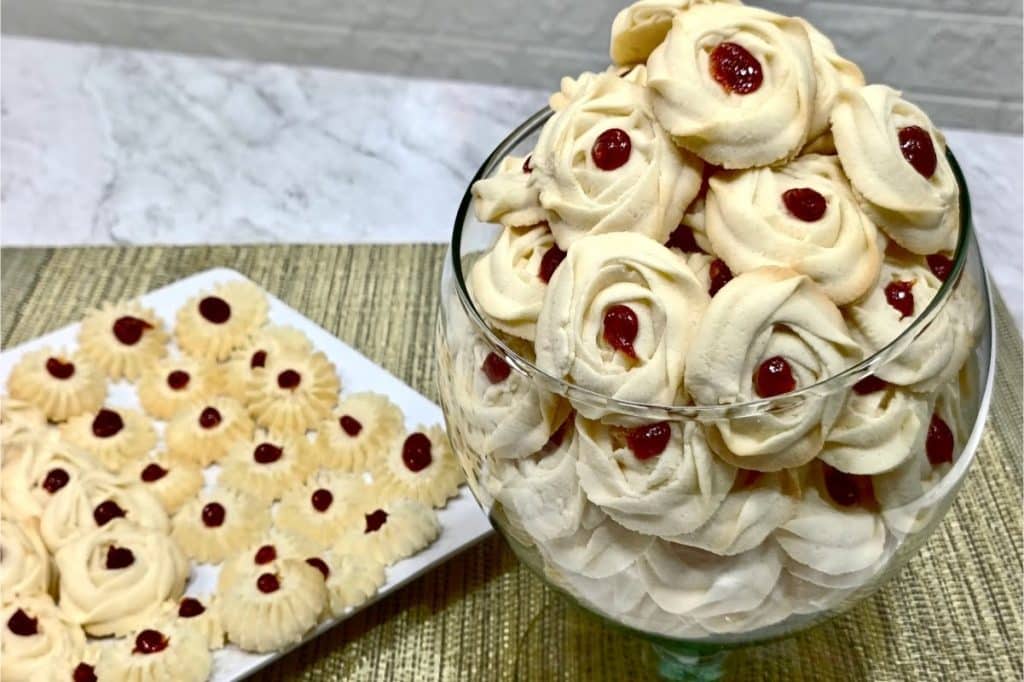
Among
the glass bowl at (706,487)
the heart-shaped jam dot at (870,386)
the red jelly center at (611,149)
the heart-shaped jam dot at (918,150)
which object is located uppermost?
the heart-shaped jam dot at (918,150)

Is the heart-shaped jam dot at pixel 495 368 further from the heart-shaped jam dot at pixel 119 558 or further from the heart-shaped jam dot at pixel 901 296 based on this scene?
the heart-shaped jam dot at pixel 119 558

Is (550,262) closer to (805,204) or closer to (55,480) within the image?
(805,204)

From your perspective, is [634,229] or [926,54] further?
[926,54]

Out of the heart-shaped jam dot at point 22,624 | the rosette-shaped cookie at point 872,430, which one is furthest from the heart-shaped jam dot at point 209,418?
the rosette-shaped cookie at point 872,430

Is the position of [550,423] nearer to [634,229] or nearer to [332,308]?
[634,229]

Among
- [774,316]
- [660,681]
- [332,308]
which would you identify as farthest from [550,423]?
[332,308]

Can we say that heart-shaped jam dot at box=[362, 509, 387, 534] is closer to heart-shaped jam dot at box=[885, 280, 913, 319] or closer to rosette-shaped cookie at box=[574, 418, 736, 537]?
rosette-shaped cookie at box=[574, 418, 736, 537]

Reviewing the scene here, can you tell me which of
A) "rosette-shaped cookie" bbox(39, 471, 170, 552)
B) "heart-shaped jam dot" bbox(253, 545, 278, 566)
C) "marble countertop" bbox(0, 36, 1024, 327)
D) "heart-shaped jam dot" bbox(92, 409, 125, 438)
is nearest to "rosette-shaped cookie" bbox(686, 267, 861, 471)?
"heart-shaped jam dot" bbox(253, 545, 278, 566)
